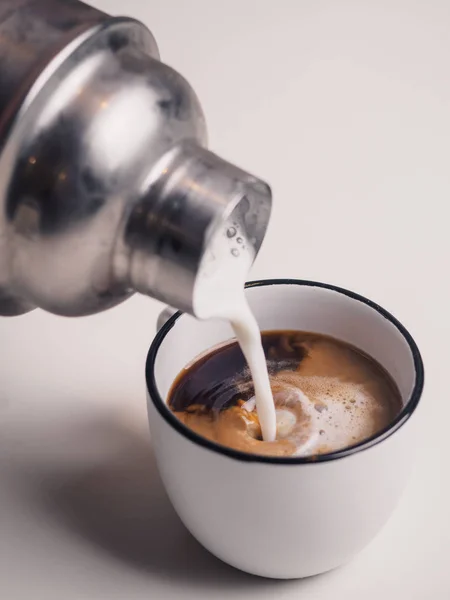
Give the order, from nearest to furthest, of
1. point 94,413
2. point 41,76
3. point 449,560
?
point 41,76 → point 449,560 → point 94,413

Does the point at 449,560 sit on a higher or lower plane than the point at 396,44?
lower

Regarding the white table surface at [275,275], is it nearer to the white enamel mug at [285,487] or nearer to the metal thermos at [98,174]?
the white enamel mug at [285,487]

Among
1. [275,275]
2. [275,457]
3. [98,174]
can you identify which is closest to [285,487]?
[275,457]

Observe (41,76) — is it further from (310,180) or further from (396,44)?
(396,44)

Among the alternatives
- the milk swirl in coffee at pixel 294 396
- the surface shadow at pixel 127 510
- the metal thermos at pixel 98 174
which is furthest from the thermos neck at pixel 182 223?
the surface shadow at pixel 127 510

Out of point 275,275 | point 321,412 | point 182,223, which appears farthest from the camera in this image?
point 275,275

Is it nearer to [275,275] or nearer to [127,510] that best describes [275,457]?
[127,510]

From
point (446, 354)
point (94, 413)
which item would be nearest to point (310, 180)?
point (446, 354)
